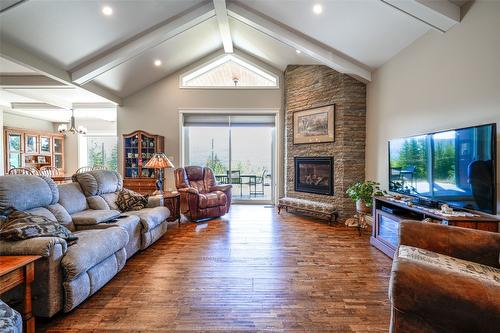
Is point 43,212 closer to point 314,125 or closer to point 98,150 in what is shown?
point 314,125

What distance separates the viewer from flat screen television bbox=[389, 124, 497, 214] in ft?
6.72

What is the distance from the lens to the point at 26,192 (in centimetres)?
222

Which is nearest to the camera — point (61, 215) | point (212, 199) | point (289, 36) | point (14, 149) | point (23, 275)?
point (23, 275)

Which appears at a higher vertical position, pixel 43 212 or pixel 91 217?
pixel 43 212

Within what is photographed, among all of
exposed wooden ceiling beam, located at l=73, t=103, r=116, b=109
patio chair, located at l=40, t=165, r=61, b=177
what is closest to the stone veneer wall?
exposed wooden ceiling beam, located at l=73, t=103, r=116, b=109

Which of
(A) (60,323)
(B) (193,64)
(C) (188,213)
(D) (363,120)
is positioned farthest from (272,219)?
(B) (193,64)

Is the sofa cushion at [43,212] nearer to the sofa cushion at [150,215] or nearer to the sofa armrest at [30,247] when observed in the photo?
the sofa armrest at [30,247]

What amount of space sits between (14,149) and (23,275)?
735 centimetres

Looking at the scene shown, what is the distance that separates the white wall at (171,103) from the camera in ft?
19.4

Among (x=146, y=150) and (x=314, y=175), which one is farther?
(x=146, y=150)

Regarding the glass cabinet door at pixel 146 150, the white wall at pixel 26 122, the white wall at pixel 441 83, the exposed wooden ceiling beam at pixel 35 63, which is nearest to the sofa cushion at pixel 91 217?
the exposed wooden ceiling beam at pixel 35 63

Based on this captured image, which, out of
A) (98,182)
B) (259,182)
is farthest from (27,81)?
(259,182)

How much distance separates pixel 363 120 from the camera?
15.0 feet

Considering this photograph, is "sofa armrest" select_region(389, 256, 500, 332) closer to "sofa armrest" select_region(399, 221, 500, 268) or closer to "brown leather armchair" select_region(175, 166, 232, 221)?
"sofa armrest" select_region(399, 221, 500, 268)
